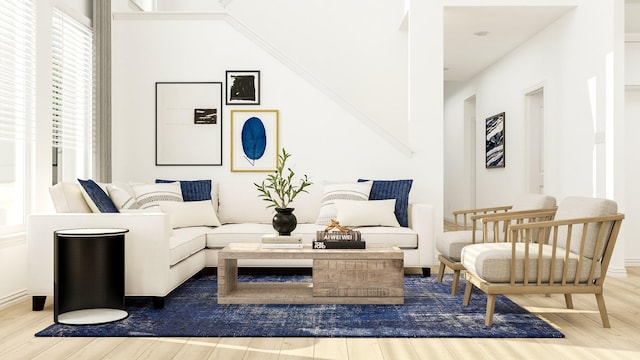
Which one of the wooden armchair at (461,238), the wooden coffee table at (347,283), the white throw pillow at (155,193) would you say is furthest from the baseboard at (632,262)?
the white throw pillow at (155,193)

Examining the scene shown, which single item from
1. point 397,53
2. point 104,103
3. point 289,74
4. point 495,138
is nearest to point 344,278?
point 289,74

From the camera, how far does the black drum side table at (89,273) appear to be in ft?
11.5

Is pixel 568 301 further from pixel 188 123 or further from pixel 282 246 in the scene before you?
pixel 188 123

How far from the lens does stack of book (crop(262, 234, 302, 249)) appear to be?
3971 millimetres

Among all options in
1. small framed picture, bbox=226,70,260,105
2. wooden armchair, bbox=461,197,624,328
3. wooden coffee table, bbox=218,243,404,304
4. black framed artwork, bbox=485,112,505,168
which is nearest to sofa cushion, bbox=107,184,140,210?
wooden coffee table, bbox=218,243,404,304

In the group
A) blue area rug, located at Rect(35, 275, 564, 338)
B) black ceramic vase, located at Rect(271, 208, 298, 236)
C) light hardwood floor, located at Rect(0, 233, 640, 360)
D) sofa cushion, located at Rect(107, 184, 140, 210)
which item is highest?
sofa cushion, located at Rect(107, 184, 140, 210)

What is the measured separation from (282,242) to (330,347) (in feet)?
3.97

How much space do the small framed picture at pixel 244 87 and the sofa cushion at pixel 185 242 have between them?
155 cm

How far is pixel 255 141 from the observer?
6.05 metres

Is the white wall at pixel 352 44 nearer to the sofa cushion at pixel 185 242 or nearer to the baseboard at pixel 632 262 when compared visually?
the baseboard at pixel 632 262

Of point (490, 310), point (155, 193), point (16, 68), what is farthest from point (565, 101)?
point (16, 68)

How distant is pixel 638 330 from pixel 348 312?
1.71 metres

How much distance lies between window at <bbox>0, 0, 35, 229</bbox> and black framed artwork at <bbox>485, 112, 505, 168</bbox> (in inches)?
243

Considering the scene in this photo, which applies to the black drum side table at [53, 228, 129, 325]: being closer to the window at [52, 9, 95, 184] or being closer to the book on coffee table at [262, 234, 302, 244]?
the book on coffee table at [262, 234, 302, 244]
